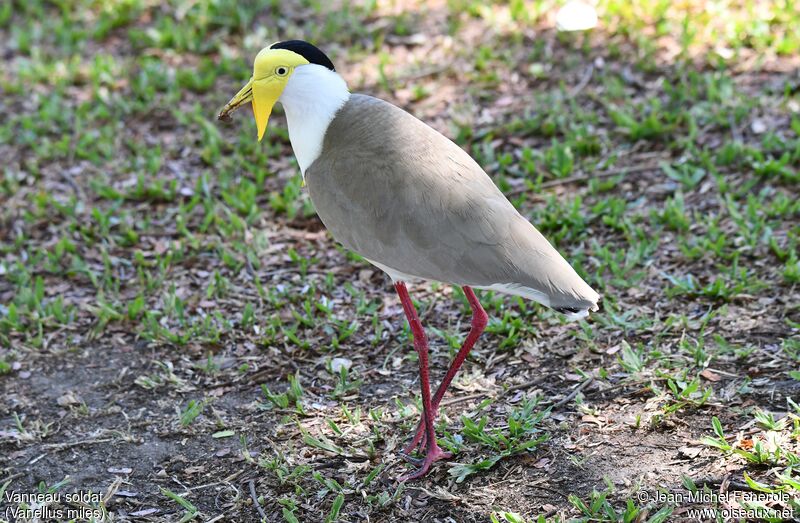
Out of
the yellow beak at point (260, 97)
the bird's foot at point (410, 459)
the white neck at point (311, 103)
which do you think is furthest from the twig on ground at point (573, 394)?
the yellow beak at point (260, 97)

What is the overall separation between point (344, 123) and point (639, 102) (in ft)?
9.83

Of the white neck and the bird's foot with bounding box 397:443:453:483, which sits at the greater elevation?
the white neck

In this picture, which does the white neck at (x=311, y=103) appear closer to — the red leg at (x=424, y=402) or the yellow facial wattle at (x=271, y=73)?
the yellow facial wattle at (x=271, y=73)

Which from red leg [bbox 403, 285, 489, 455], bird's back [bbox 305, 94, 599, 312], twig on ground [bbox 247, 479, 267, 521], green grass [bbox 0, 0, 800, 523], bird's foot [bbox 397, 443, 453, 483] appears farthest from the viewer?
green grass [bbox 0, 0, 800, 523]

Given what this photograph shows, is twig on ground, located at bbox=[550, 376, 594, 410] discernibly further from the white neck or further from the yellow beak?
the yellow beak

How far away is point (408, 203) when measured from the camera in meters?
3.61

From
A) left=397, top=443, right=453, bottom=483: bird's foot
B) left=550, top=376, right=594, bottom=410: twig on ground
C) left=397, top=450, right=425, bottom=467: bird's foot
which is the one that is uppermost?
left=550, top=376, right=594, bottom=410: twig on ground

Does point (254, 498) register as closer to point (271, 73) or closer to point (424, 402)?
point (424, 402)

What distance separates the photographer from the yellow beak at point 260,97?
12.7 feet

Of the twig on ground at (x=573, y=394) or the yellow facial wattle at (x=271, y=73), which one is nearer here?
the yellow facial wattle at (x=271, y=73)

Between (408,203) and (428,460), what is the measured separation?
42.2 inches

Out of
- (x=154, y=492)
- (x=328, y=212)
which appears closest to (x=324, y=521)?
(x=154, y=492)

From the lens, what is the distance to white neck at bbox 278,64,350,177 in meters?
3.85

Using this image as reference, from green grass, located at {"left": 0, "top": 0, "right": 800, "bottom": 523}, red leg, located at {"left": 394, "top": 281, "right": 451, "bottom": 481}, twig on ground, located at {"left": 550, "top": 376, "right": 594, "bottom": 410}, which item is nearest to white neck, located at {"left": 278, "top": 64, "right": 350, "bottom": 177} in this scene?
red leg, located at {"left": 394, "top": 281, "right": 451, "bottom": 481}
